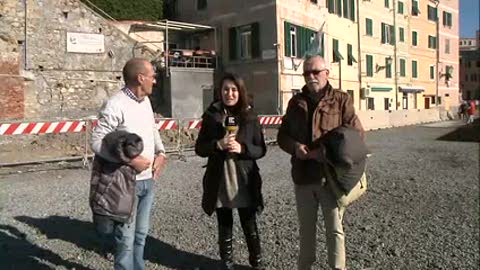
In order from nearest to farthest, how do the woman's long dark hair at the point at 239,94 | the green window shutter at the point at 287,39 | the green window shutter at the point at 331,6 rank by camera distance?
the woman's long dark hair at the point at 239,94 → the green window shutter at the point at 287,39 → the green window shutter at the point at 331,6

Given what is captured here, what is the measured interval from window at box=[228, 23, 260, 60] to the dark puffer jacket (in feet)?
80.8

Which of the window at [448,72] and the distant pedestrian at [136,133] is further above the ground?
the window at [448,72]

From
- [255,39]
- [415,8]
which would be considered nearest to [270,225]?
[255,39]

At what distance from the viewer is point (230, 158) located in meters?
4.37

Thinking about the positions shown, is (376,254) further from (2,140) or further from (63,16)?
(63,16)

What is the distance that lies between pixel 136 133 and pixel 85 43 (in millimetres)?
21793

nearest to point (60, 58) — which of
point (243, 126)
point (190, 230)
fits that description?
point (190, 230)

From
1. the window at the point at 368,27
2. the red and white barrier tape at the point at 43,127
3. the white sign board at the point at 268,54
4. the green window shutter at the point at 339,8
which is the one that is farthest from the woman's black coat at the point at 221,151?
the window at the point at 368,27

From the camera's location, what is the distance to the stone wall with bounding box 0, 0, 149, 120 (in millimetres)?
21359

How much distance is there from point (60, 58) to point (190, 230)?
19555 mm

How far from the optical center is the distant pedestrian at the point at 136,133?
3656mm

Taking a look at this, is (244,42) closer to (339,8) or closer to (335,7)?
(335,7)

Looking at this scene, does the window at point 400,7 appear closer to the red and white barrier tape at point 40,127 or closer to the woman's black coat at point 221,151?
the red and white barrier tape at point 40,127

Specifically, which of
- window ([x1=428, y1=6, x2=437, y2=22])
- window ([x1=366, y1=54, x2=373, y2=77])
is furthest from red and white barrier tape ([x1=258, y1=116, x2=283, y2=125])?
window ([x1=428, y1=6, x2=437, y2=22])
